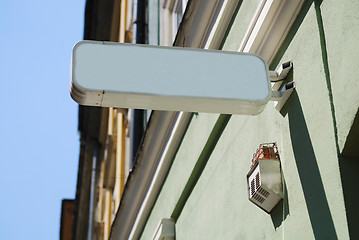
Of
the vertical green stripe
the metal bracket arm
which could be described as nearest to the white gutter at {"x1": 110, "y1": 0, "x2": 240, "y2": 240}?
the vertical green stripe

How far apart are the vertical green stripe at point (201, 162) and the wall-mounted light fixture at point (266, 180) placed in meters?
0.99

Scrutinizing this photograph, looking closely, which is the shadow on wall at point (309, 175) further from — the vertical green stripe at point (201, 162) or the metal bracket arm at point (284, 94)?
the vertical green stripe at point (201, 162)

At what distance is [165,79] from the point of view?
329 centimetres

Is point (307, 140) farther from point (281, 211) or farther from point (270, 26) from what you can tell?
point (270, 26)

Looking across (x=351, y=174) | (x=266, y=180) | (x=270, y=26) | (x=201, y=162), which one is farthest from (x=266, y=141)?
(x=201, y=162)

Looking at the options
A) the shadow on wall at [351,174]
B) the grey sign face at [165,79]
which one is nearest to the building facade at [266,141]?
the shadow on wall at [351,174]

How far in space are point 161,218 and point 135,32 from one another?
4.04 m

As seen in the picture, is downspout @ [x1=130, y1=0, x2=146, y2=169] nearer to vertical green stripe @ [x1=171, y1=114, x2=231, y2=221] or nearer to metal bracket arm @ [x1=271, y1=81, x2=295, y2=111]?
vertical green stripe @ [x1=171, y1=114, x2=231, y2=221]

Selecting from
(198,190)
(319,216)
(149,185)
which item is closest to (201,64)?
(319,216)

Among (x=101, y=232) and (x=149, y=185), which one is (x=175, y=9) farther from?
(x=101, y=232)

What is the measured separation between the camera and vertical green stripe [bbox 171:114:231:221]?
5.08 metres

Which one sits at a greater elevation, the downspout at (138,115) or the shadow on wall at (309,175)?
the downspout at (138,115)

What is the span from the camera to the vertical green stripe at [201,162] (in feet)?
16.7

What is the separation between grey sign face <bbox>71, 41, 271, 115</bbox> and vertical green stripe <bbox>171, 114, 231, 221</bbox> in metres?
1.53
